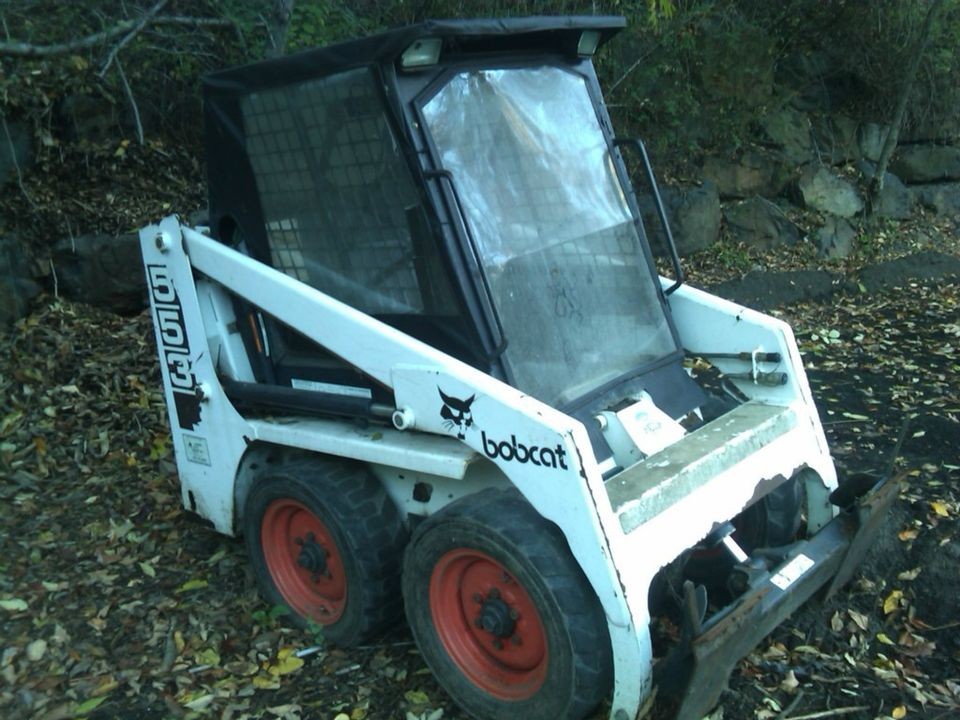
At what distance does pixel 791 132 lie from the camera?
37.6 ft

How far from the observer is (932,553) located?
382cm

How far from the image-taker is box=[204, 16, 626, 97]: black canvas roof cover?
3006mm

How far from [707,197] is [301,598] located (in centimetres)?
738

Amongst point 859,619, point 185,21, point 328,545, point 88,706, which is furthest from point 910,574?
point 185,21

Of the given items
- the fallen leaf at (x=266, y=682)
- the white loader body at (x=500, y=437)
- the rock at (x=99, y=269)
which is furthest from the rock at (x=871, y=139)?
the fallen leaf at (x=266, y=682)

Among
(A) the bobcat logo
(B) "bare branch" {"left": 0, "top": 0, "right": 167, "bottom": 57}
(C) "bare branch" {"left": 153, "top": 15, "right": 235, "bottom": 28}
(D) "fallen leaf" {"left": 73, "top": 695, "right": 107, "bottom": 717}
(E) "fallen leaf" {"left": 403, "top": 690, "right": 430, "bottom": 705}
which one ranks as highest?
(C) "bare branch" {"left": 153, "top": 15, "right": 235, "bottom": 28}

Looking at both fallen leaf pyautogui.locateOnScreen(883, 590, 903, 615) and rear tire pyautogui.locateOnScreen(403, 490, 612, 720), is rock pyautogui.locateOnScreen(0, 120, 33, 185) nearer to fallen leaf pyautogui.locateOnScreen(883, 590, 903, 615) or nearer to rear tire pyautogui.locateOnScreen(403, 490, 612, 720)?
rear tire pyautogui.locateOnScreen(403, 490, 612, 720)

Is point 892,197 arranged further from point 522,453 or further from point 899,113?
point 522,453

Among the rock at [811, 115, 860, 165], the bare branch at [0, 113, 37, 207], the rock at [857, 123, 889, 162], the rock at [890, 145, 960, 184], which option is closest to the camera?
the bare branch at [0, 113, 37, 207]

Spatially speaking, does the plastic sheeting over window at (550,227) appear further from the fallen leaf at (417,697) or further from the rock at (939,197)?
the rock at (939,197)

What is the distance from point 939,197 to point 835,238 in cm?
246

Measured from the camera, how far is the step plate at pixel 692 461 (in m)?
2.85

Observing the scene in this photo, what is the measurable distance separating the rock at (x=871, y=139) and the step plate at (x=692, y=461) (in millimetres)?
9744

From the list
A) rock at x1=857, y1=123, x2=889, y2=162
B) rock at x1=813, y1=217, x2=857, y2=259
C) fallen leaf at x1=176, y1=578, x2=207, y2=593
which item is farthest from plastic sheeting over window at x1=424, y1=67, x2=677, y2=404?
rock at x1=857, y1=123, x2=889, y2=162
